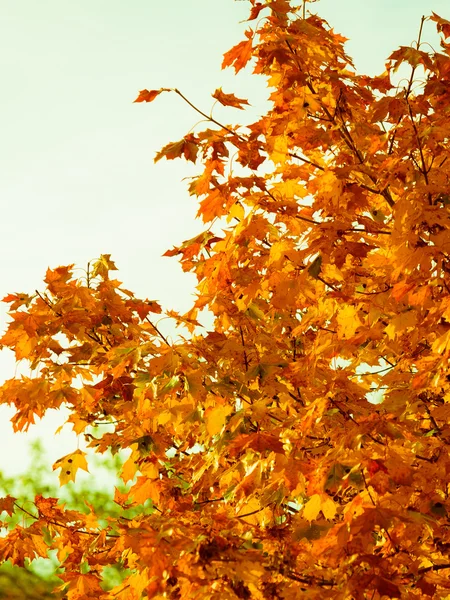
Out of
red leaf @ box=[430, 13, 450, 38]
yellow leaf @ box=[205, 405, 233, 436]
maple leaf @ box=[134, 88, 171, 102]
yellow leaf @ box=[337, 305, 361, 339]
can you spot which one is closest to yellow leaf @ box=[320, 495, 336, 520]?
yellow leaf @ box=[205, 405, 233, 436]

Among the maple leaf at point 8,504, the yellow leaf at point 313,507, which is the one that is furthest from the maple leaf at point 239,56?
the maple leaf at point 8,504

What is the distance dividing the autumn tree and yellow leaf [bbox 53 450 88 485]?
17mm

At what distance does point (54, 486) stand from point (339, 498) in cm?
1333

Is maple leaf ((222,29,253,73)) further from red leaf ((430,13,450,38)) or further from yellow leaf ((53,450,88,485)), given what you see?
yellow leaf ((53,450,88,485))

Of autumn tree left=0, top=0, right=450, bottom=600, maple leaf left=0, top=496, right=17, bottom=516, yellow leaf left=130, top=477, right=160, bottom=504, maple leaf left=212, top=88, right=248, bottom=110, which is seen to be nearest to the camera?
autumn tree left=0, top=0, right=450, bottom=600

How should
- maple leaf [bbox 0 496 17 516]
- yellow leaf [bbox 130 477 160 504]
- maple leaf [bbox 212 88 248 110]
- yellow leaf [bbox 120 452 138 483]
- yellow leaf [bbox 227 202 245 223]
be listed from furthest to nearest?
maple leaf [bbox 0 496 17 516] < yellow leaf [bbox 130 477 160 504] < yellow leaf [bbox 120 452 138 483] < yellow leaf [bbox 227 202 245 223] < maple leaf [bbox 212 88 248 110]

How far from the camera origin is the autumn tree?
373 centimetres

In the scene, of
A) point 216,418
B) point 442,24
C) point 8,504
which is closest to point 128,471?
point 216,418

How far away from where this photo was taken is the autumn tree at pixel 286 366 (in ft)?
12.2

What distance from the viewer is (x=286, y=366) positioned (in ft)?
15.4

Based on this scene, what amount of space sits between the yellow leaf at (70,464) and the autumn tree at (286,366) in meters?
0.02

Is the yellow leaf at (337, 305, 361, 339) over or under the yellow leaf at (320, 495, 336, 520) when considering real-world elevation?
over

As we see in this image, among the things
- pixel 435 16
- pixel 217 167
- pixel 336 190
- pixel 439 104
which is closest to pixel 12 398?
pixel 217 167

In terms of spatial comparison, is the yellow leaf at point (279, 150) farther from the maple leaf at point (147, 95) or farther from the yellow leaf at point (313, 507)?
the yellow leaf at point (313, 507)
